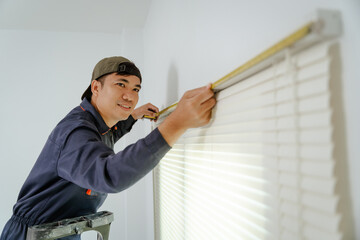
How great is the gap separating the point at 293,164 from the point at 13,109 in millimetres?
2956

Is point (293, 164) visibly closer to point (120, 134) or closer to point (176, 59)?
point (176, 59)

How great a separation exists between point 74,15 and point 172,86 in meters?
1.71

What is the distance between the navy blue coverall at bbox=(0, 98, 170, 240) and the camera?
29.9 inches

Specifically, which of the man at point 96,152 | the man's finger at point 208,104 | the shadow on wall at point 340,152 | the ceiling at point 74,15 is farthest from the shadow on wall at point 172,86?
the ceiling at point 74,15

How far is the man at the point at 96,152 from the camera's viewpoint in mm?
762

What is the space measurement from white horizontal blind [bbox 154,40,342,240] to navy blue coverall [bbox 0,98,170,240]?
0.70ft

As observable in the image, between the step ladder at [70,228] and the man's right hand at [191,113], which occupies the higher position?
the man's right hand at [191,113]

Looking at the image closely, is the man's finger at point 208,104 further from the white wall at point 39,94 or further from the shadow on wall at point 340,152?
the white wall at point 39,94

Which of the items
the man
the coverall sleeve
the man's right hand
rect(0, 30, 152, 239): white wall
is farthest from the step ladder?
rect(0, 30, 152, 239): white wall

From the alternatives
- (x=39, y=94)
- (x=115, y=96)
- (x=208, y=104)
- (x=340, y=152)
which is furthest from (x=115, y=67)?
(x=39, y=94)

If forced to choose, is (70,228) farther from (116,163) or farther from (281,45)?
(281,45)

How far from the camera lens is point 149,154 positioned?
2.52ft

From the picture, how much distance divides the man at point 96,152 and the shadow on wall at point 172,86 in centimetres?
19

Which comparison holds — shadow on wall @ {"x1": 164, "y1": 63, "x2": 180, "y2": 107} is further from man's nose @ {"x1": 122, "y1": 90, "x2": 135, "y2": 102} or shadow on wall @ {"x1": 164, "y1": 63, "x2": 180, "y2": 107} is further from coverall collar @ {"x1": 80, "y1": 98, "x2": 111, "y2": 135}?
coverall collar @ {"x1": 80, "y1": 98, "x2": 111, "y2": 135}
